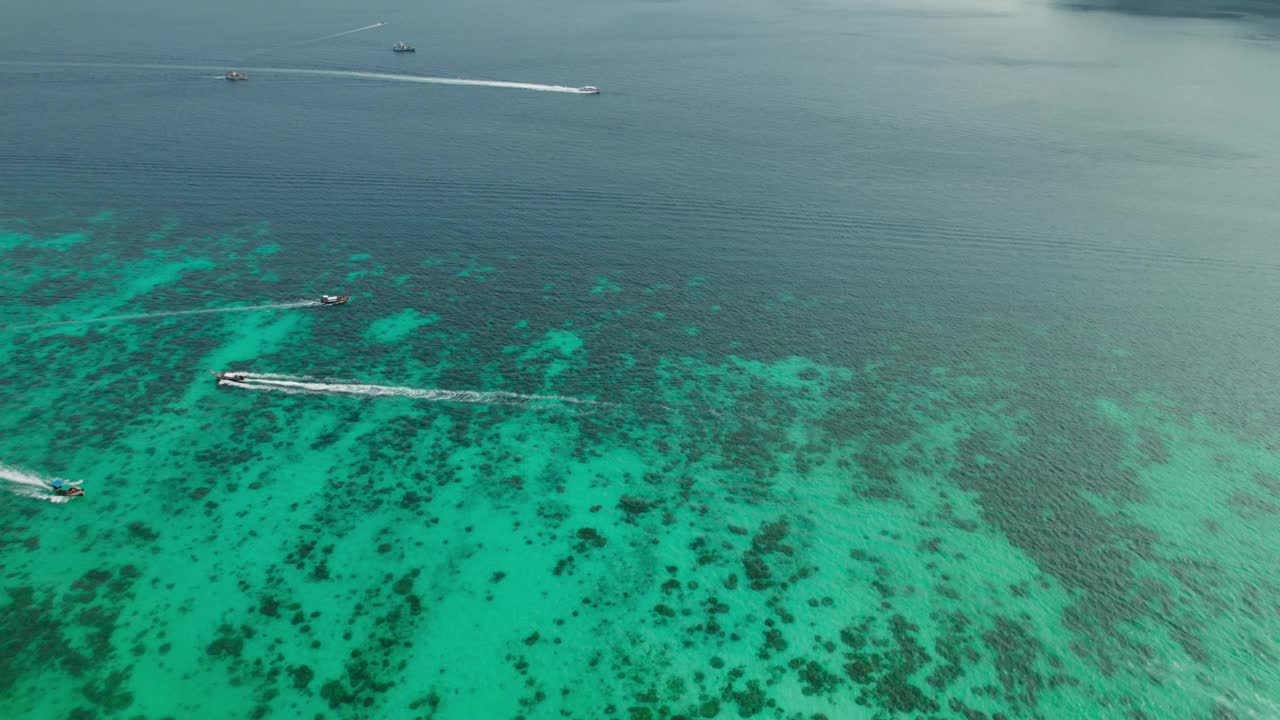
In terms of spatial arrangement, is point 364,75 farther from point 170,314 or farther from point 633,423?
point 633,423

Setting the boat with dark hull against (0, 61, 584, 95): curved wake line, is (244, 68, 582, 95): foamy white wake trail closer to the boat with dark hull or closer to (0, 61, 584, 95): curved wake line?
(0, 61, 584, 95): curved wake line

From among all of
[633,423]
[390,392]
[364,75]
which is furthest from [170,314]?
[364,75]

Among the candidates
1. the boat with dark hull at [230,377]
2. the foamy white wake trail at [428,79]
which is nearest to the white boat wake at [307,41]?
the foamy white wake trail at [428,79]

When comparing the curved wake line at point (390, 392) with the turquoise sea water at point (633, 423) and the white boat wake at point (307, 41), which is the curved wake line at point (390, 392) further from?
the white boat wake at point (307, 41)

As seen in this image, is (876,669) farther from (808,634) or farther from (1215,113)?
(1215,113)

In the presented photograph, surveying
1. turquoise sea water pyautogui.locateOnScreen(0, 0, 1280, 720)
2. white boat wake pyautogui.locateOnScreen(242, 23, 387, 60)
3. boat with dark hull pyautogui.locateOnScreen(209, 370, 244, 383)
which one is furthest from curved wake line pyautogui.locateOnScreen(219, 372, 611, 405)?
white boat wake pyautogui.locateOnScreen(242, 23, 387, 60)
